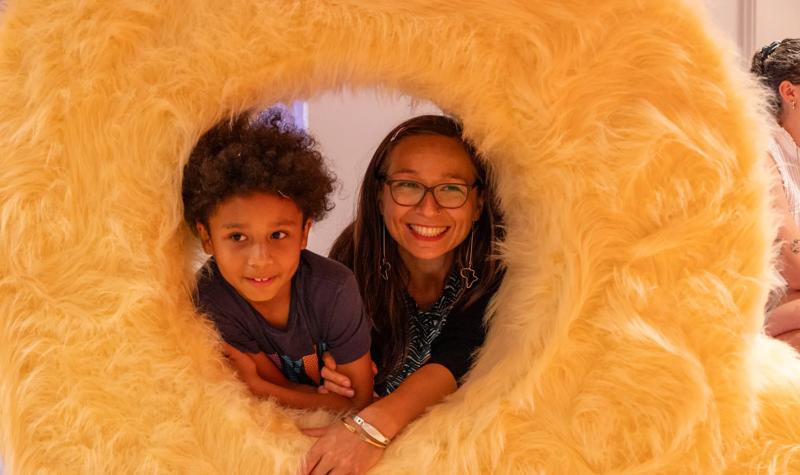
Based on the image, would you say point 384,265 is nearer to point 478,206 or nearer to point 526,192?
point 478,206

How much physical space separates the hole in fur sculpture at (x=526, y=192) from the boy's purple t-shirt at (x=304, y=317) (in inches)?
8.6

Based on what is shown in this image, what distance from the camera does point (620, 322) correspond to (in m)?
0.84

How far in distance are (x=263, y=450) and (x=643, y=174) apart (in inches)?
22.0

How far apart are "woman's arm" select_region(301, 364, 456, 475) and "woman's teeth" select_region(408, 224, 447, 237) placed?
0.69 ft

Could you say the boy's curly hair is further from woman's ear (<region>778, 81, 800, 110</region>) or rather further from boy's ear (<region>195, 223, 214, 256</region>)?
woman's ear (<region>778, 81, 800, 110</region>)

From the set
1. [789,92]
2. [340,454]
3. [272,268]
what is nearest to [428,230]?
[272,268]

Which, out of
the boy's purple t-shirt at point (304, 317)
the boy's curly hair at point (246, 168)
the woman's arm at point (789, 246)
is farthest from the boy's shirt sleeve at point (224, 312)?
the woman's arm at point (789, 246)

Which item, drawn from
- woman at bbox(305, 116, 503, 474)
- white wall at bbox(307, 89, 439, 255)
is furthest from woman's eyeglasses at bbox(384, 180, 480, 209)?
white wall at bbox(307, 89, 439, 255)

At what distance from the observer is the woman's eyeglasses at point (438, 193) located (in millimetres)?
1122

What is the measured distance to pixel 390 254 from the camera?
1300 mm

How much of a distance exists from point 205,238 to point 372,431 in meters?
0.37

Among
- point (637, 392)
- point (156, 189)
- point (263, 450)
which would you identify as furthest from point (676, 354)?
point (156, 189)

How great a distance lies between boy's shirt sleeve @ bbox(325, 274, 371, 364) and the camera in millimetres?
1106

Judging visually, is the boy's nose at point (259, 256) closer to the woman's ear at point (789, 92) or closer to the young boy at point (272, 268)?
the young boy at point (272, 268)
